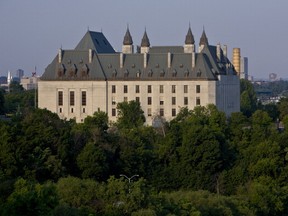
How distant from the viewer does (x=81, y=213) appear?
4828 cm

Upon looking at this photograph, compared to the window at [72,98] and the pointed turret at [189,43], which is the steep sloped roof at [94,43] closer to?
the window at [72,98]

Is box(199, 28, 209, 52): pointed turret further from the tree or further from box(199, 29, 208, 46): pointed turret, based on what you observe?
the tree

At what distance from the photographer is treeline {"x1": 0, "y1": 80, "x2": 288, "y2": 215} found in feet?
172

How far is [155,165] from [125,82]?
3833cm

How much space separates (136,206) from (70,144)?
18.0m

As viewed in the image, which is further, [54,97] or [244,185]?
[54,97]

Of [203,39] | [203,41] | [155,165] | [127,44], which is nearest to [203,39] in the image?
[203,39]

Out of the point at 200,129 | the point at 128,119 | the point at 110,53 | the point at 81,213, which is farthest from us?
the point at 110,53

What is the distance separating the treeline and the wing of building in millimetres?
24268

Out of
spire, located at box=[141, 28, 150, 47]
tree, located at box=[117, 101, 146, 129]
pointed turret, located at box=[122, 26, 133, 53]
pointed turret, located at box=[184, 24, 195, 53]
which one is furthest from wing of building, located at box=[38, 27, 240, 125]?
pointed turret, located at box=[122, 26, 133, 53]

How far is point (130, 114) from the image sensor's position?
A: 99.9 m

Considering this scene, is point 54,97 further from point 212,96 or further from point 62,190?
point 62,190

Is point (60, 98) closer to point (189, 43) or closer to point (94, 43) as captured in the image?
point (94, 43)

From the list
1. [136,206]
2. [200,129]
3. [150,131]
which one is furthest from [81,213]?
[150,131]
